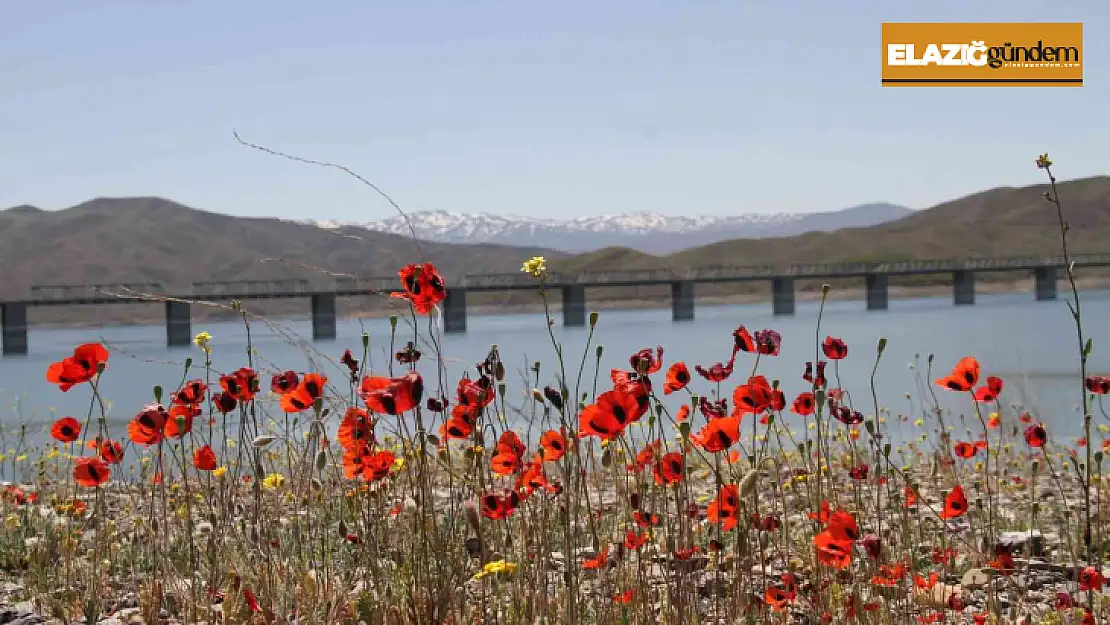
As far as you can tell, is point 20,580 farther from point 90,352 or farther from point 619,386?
point 619,386

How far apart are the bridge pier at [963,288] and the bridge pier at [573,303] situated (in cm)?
3887

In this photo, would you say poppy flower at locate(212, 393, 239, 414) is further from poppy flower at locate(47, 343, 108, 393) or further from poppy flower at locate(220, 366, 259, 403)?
poppy flower at locate(47, 343, 108, 393)

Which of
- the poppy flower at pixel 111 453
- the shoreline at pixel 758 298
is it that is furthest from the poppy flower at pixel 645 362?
the shoreline at pixel 758 298

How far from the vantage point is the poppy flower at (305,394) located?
330 centimetres

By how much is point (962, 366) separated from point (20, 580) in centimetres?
436

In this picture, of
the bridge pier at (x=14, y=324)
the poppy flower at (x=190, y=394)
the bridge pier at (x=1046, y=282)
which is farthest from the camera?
the bridge pier at (x=1046, y=282)

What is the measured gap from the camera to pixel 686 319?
91438 millimetres

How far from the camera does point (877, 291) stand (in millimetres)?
99438

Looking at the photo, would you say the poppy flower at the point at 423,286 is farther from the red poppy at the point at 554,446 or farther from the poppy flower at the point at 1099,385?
the poppy flower at the point at 1099,385

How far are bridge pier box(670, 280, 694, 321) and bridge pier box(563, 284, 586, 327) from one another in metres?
8.14

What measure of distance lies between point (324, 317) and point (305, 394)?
82579mm

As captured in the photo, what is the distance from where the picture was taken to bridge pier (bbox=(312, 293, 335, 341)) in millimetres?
83750

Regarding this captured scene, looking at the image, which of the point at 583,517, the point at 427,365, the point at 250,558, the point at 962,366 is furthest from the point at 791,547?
the point at 427,365

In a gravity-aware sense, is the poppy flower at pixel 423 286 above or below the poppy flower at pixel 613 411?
above
